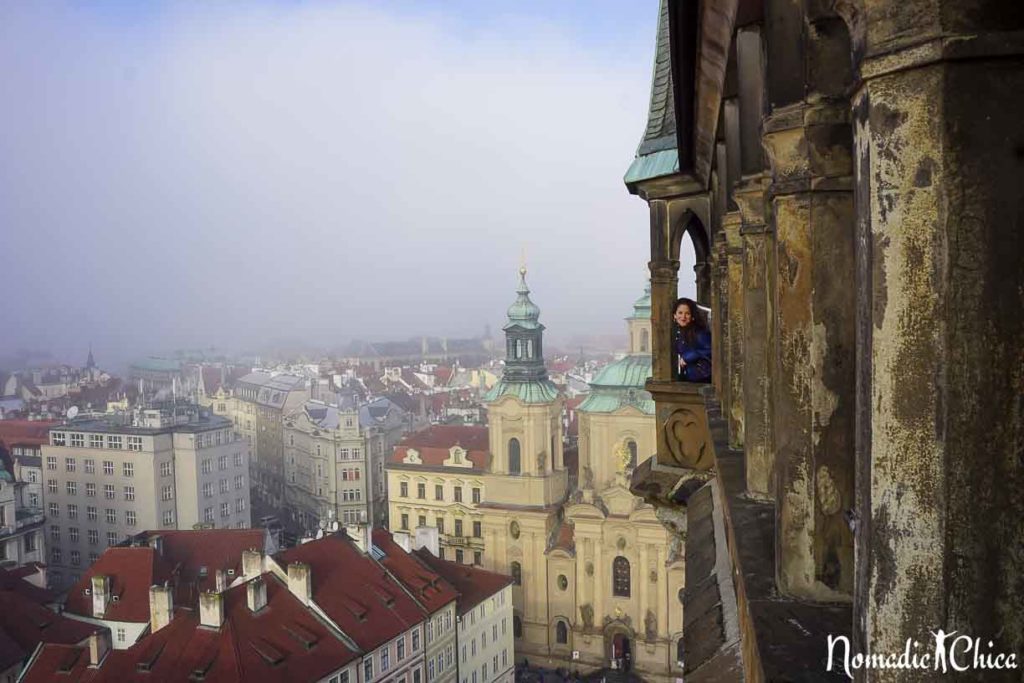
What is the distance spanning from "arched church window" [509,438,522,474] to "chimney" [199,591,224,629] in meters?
18.8

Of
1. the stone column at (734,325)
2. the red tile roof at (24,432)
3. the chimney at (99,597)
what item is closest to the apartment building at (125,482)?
the red tile roof at (24,432)

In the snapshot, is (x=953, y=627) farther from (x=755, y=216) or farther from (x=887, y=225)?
(x=755, y=216)

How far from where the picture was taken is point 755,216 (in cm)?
373

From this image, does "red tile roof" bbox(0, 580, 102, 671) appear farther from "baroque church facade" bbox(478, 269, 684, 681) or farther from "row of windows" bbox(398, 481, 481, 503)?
"row of windows" bbox(398, 481, 481, 503)

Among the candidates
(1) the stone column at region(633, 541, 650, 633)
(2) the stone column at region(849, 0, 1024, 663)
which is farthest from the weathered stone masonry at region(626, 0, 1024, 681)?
(1) the stone column at region(633, 541, 650, 633)

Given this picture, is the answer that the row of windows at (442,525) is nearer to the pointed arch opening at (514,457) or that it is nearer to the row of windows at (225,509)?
the pointed arch opening at (514,457)

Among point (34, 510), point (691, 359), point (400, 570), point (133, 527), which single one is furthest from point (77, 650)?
point (133, 527)

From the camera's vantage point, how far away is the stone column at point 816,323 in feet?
7.18

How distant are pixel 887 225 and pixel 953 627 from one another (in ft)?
2.07

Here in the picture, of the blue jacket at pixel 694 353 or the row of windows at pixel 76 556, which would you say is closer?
the blue jacket at pixel 694 353

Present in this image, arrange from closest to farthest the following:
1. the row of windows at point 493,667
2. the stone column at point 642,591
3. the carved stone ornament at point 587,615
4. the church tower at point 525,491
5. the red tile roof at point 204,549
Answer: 1. the row of windows at point 493,667
2. the red tile roof at point 204,549
3. the stone column at point 642,591
4. the carved stone ornament at point 587,615
5. the church tower at point 525,491

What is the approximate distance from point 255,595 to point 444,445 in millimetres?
24209

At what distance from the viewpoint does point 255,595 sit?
23484mm

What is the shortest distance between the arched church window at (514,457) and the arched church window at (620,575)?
5755mm
